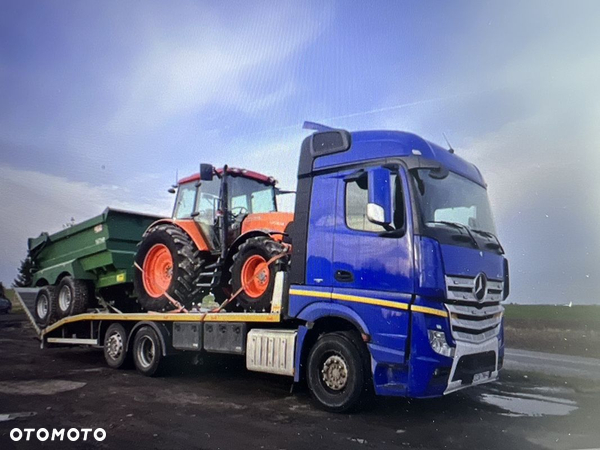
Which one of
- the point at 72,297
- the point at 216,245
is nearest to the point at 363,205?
the point at 216,245

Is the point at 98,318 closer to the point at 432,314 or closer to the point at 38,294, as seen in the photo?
the point at 38,294

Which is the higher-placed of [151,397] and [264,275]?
[264,275]

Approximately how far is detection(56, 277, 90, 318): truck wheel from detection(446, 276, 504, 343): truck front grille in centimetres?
771

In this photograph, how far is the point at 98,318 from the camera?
28.6 feet

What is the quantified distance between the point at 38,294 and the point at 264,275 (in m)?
7.03

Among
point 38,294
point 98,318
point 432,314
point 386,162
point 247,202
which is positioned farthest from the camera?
point 38,294

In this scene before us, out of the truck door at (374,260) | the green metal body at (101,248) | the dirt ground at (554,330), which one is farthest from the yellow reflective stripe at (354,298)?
the dirt ground at (554,330)

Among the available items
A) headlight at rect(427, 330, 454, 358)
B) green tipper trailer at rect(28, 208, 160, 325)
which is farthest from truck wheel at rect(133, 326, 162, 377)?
headlight at rect(427, 330, 454, 358)

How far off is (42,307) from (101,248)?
9.46 feet

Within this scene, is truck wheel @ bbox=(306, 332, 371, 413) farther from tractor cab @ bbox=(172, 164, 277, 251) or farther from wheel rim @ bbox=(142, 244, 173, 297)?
wheel rim @ bbox=(142, 244, 173, 297)

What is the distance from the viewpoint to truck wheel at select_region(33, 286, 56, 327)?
10.3 meters

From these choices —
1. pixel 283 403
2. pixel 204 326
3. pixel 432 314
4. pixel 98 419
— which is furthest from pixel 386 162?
pixel 98 419

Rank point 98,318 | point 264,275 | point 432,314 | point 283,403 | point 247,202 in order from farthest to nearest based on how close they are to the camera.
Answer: point 98,318 < point 247,202 < point 264,275 < point 283,403 < point 432,314

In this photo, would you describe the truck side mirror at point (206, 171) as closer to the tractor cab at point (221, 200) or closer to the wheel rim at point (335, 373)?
the tractor cab at point (221, 200)
